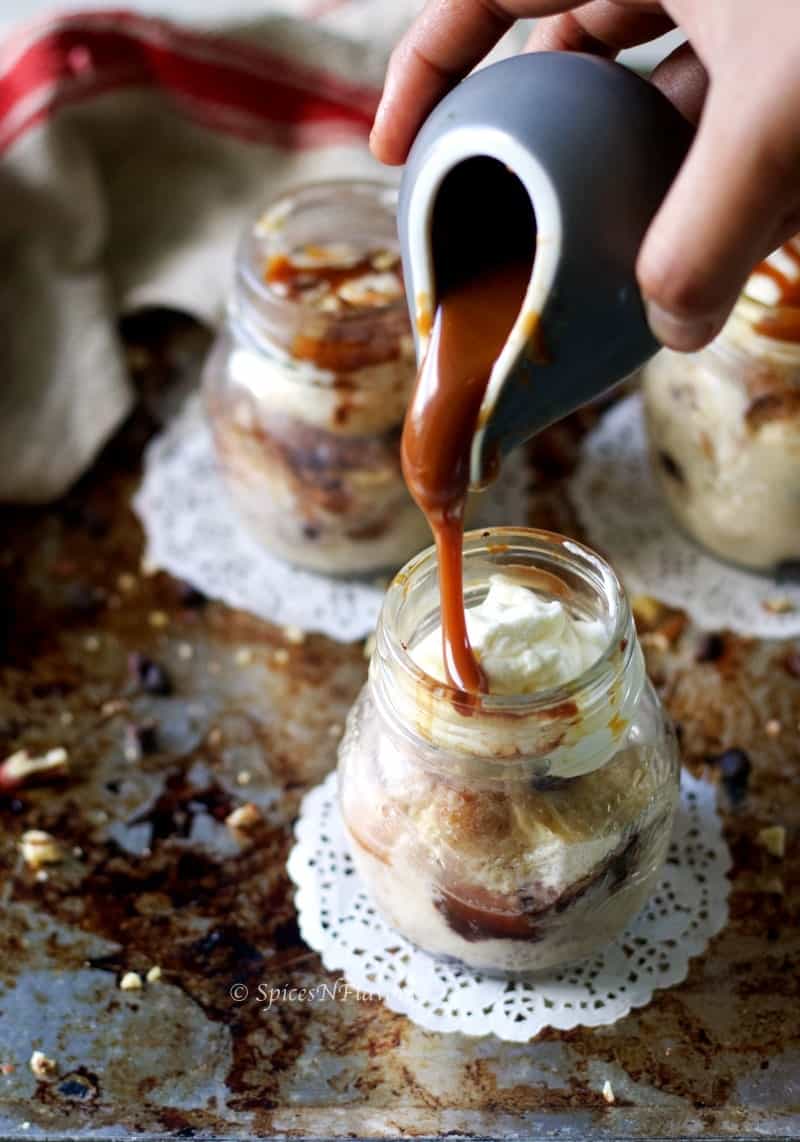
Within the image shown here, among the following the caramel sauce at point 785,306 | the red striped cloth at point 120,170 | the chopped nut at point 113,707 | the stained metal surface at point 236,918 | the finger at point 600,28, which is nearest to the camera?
the finger at point 600,28

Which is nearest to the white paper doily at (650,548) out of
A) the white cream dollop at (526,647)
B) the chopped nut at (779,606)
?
the chopped nut at (779,606)

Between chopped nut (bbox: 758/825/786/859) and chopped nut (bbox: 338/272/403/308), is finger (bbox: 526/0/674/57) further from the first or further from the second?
chopped nut (bbox: 758/825/786/859)

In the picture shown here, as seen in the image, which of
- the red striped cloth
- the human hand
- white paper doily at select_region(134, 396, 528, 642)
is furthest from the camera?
the red striped cloth

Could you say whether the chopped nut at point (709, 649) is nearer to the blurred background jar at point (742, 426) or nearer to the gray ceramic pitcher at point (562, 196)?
the blurred background jar at point (742, 426)

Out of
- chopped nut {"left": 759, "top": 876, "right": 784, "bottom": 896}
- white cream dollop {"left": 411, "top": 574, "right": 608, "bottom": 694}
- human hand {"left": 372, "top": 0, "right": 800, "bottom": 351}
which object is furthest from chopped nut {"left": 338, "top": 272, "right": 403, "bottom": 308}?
chopped nut {"left": 759, "top": 876, "right": 784, "bottom": 896}

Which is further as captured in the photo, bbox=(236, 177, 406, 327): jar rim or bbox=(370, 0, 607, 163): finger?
bbox=(236, 177, 406, 327): jar rim

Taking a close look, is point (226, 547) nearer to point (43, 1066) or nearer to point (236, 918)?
point (236, 918)
